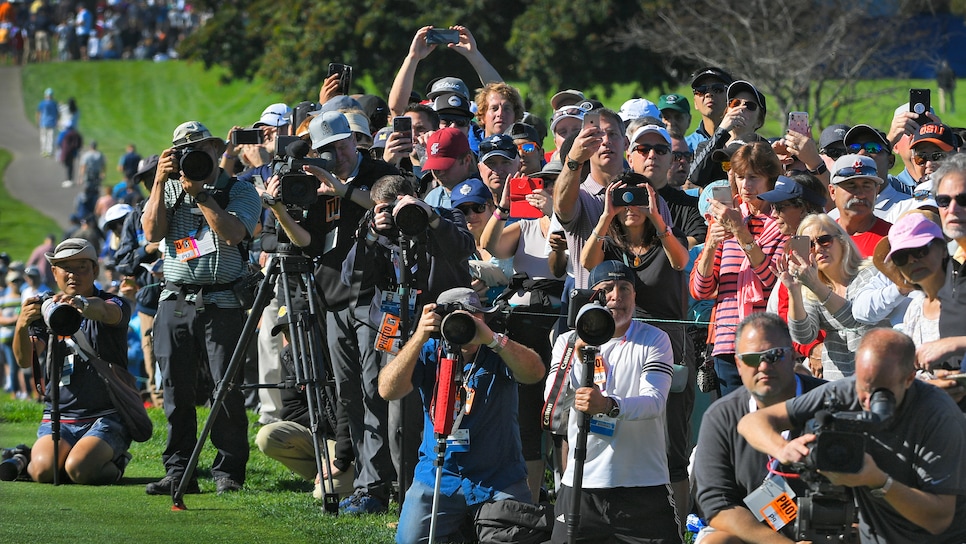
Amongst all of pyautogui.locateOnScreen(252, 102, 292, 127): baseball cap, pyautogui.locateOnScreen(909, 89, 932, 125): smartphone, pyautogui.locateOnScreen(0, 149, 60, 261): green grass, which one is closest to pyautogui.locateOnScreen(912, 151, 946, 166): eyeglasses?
pyautogui.locateOnScreen(909, 89, 932, 125): smartphone

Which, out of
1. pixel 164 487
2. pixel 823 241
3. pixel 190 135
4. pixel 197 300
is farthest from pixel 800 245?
pixel 164 487

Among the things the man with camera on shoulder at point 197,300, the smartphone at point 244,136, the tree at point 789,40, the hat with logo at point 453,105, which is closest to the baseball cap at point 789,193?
the hat with logo at point 453,105

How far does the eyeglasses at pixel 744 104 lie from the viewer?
30.7 ft

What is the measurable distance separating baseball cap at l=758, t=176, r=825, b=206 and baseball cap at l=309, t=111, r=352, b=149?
272cm

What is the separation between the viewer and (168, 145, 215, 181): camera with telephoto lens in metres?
9.25

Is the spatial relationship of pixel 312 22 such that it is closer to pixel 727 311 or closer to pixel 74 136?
pixel 74 136

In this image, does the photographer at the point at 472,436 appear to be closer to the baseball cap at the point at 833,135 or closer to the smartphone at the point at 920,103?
the baseball cap at the point at 833,135

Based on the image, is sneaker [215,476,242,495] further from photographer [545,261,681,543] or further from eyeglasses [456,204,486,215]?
photographer [545,261,681,543]

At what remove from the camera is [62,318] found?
951 cm

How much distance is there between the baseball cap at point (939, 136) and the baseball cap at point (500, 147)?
99.7 inches

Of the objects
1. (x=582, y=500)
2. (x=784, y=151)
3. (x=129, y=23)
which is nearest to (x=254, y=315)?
(x=582, y=500)

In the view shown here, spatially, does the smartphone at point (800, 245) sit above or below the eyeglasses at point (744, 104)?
below

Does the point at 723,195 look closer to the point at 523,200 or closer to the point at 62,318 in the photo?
the point at 523,200

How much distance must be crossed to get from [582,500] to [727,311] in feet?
4.74
